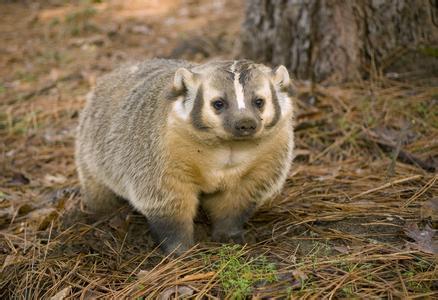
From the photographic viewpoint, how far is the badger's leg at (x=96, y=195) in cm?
433

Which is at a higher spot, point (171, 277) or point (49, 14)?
point (49, 14)

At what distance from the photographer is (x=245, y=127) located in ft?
10.3

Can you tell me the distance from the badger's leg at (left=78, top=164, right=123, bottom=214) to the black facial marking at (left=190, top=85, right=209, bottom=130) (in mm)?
1306

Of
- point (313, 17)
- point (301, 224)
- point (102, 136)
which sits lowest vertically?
point (301, 224)

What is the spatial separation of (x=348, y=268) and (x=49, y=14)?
22.6ft

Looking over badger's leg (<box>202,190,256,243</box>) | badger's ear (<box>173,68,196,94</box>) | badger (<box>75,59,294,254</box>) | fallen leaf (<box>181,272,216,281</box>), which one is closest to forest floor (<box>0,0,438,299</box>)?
fallen leaf (<box>181,272,216,281</box>)

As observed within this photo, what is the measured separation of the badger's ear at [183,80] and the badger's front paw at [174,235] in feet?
2.66

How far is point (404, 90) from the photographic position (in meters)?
5.24

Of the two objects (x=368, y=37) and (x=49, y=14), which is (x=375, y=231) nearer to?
(x=368, y=37)

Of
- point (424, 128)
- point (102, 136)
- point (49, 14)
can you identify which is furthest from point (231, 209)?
point (49, 14)

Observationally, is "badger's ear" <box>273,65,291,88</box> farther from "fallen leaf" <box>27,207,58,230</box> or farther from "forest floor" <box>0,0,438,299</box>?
"fallen leaf" <box>27,207,58,230</box>

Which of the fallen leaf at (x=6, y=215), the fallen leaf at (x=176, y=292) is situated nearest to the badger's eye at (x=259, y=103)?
the fallen leaf at (x=176, y=292)

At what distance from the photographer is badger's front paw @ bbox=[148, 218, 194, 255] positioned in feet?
11.8

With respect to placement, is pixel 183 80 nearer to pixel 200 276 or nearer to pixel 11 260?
pixel 200 276
